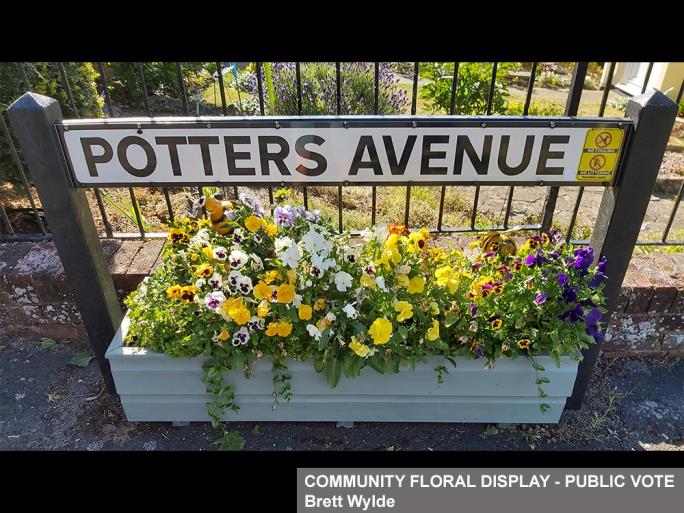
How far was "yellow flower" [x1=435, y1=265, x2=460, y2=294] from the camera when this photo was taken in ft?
6.58

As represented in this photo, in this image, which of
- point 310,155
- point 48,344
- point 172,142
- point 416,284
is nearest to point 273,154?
point 310,155

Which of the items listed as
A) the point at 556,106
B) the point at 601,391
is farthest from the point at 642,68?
the point at 601,391

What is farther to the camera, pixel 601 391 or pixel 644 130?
pixel 601 391

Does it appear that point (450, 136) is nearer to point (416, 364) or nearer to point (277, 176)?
point (277, 176)

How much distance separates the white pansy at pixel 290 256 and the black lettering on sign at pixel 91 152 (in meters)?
0.75

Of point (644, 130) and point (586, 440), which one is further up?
point (644, 130)

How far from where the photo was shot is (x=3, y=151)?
2.96 meters

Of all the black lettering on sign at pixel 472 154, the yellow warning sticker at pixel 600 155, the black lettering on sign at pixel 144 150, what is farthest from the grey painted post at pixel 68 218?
the yellow warning sticker at pixel 600 155

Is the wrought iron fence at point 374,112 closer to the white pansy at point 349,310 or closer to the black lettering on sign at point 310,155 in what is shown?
the black lettering on sign at point 310,155

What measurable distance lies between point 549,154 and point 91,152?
1706 millimetres

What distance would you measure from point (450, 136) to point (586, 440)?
145 centimetres

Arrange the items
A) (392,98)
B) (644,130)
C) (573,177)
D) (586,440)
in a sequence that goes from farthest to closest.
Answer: (392,98), (586,440), (573,177), (644,130)

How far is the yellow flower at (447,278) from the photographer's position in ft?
6.58

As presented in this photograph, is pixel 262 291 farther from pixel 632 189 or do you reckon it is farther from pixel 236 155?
pixel 632 189
